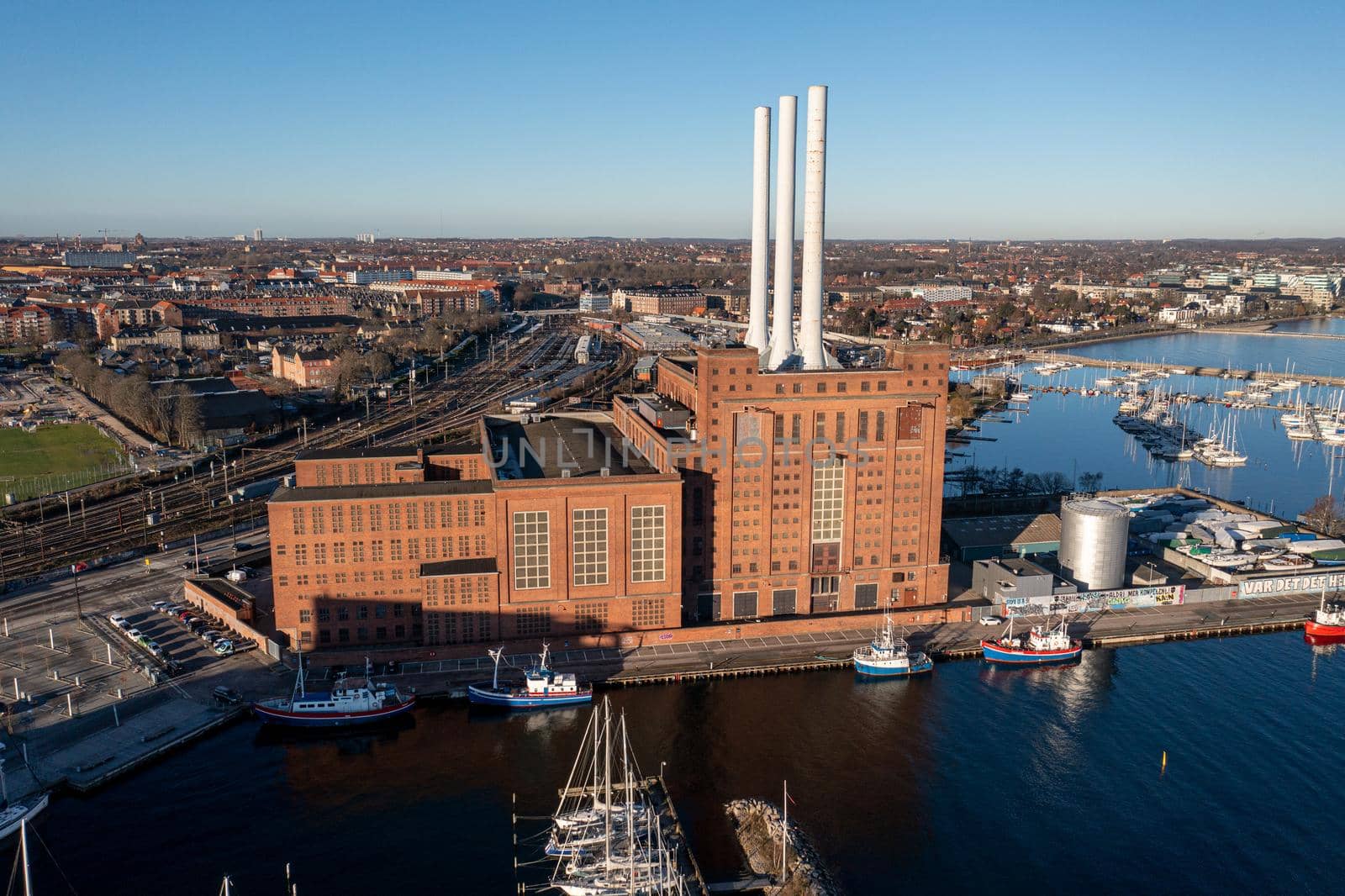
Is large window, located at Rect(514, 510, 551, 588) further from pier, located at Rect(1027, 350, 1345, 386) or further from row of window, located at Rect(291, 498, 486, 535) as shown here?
pier, located at Rect(1027, 350, 1345, 386)

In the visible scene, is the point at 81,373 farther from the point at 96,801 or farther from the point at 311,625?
the point at 96,801

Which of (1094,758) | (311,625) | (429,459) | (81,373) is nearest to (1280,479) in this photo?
(1094,758)

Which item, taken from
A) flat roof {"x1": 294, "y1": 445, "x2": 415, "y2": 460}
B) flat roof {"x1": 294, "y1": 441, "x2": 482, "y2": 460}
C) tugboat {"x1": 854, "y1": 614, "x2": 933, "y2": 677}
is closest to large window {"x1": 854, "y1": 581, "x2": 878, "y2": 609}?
tugboat {"x1": 854, "y1": 614, "x2": 933, "y2": 677}

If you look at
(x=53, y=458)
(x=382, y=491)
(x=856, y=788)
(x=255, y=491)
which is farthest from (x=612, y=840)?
(x=53, y=458)

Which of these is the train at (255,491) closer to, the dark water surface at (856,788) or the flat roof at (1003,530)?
the dark water surface at (856,788)

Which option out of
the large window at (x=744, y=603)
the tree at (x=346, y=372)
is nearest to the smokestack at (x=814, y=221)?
the large window at (x=744, y=603)

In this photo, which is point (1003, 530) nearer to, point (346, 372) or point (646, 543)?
point (646, 543)
